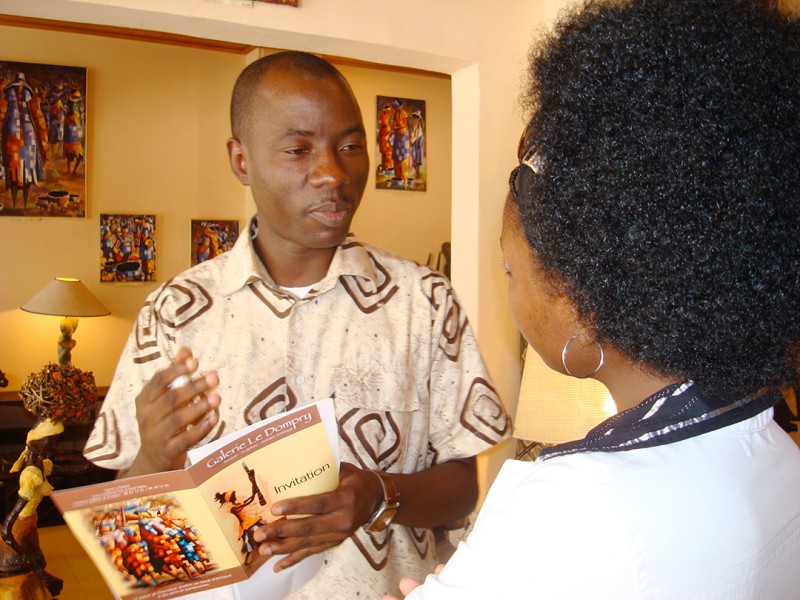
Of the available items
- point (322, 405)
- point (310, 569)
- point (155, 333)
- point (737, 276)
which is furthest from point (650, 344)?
point (155, 333)

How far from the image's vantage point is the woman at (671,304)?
76 centimetres

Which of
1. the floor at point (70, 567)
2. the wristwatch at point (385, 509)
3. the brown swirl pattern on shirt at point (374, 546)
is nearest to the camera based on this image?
the wristwatch at point (385, 509)

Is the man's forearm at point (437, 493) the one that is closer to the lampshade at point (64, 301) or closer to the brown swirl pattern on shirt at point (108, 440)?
the brown swirl pattern on shirt at point (108, 440)

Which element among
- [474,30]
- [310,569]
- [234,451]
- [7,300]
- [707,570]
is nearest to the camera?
[707,570]

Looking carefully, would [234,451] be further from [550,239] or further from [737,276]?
[737,276]

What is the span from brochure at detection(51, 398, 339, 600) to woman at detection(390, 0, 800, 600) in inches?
19.7

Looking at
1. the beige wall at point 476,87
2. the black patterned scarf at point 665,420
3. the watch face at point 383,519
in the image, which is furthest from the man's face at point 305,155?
the beige wall at point 476,87

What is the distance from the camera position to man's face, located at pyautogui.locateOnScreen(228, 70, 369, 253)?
1571 mm

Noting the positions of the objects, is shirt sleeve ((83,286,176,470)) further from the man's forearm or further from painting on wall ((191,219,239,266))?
painting on wall ((191,219,239,266))

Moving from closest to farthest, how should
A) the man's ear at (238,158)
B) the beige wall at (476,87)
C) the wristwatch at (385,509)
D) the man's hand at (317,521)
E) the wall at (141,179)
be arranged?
the man's hand at (317,521), the wristwatch at (385,509), the man's ear at (238,158), the beige wall at (476,87), the wall at (141,179)

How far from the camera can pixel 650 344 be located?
0.90 metres

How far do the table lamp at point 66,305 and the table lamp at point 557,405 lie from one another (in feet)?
14.1

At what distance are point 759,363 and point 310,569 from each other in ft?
3.15

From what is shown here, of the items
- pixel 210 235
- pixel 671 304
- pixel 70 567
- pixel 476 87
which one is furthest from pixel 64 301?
pixel 671 304
